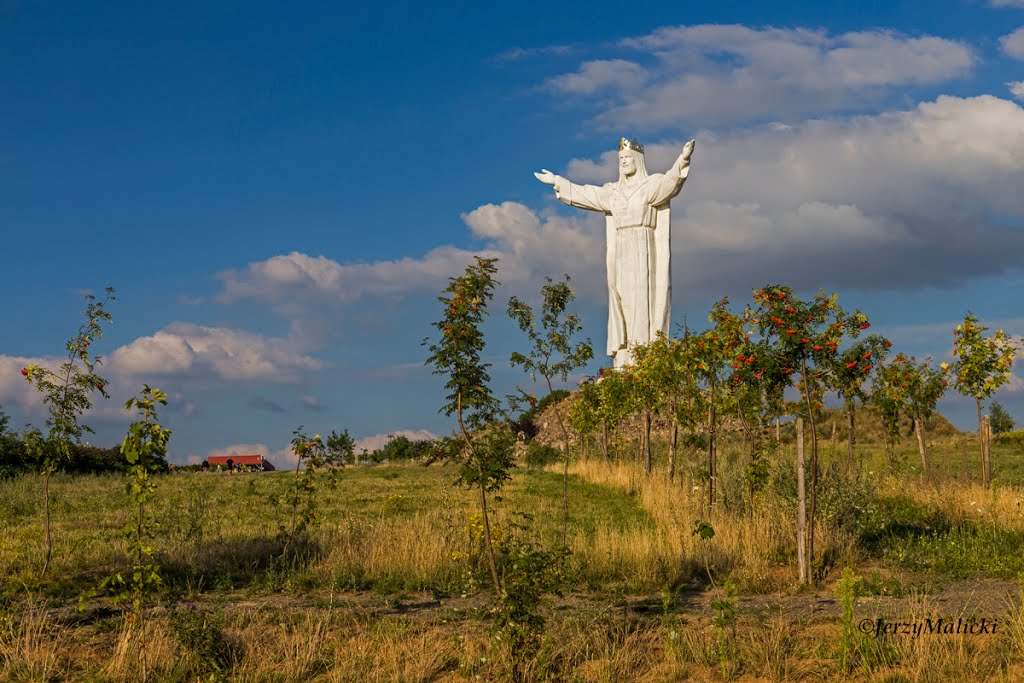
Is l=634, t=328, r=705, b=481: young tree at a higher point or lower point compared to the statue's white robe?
lower

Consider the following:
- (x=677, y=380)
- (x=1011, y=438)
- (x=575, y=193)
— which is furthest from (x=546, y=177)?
(x=1011, y=438)

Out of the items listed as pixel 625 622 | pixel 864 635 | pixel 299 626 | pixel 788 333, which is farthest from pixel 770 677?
pixel 788 333

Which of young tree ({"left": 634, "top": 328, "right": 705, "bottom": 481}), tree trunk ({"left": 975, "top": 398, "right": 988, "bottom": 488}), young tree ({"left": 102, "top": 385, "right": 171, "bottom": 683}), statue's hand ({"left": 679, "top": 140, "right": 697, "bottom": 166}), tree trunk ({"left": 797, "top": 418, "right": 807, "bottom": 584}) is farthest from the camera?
statue's hand ({"left": 679, "top": 140, "right": 697, "bottom": 166})

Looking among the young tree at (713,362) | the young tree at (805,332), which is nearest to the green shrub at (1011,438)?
the young tree at (713,362)

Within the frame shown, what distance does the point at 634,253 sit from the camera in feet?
100

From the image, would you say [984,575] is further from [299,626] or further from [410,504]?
[410,504]

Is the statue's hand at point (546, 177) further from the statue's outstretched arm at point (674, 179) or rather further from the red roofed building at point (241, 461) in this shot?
the red roofed building at point (241, 461)

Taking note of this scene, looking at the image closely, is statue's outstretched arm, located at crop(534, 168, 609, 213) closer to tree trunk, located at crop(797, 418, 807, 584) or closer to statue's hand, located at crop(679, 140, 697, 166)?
statue's hand, located at crop(679, 140, 697, 166)

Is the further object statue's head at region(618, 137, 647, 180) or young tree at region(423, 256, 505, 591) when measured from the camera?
statue's head at region(618, 137, 647, 180)

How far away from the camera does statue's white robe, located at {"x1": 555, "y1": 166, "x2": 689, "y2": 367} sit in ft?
98.9

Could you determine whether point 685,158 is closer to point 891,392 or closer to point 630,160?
point 630,160

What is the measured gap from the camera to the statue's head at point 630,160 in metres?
30.0

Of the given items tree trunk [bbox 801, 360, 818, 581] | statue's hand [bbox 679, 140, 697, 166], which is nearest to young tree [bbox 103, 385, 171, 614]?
tree trunk [bbox 801, 360, 818, 581]

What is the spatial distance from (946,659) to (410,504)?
12.9m
